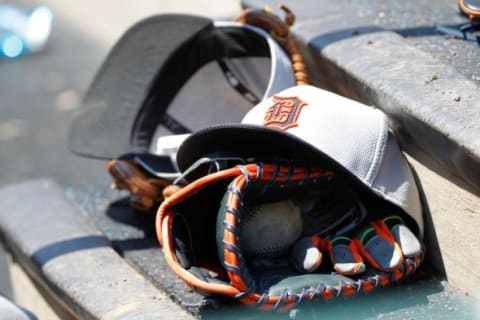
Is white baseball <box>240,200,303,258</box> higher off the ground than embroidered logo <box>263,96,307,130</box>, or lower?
lower

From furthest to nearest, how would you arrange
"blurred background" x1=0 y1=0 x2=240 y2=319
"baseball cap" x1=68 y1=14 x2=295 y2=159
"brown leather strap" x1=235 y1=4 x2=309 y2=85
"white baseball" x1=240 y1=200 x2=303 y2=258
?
"blurred background" x1=0 y1=0 x2=240 y2=319, "baseball cap" x1=68 y1=14 x2=295 y2=159, "brown leather strap" x1=235 y1=4 x2=309 y2=85, "white baseball" x1=240 y1=200 x2=303 y2=258

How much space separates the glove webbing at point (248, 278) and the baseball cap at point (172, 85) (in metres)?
0.44

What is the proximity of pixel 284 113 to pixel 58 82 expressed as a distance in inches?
93.5

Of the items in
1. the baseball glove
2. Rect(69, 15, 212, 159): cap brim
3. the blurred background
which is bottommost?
the blurred background

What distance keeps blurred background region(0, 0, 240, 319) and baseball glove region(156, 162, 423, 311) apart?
3.61ft

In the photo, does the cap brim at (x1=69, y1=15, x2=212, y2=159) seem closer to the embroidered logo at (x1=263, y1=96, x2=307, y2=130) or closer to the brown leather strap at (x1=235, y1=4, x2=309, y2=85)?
the brown leather strap at (x1=235, y1=4, x2=309, y2=85)

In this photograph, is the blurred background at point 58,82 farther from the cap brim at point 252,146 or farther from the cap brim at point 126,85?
the cap brim at point 252,146

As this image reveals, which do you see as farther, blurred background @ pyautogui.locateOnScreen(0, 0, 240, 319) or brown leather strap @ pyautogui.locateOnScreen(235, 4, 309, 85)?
blurred background @ pyautogui.locateOnScreen(0, 0, 240, 319)

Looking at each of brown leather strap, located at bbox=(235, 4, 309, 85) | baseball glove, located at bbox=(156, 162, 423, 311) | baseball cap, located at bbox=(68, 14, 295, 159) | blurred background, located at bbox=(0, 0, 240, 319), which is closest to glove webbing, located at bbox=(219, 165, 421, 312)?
baseball glove, located at bbox=(156, 162, 423, 311)

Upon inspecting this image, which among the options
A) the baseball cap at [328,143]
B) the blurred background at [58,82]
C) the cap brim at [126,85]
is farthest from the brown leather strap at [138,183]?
the blurred background at [58,82]

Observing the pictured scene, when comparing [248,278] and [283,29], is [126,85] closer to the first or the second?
[283,29]

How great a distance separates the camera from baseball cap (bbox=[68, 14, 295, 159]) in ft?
5.89

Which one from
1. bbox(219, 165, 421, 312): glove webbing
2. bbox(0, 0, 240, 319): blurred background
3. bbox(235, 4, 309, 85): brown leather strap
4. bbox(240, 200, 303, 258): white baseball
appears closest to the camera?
bbox(219, 165, 421, 312): glove webbing

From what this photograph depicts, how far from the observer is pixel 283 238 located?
140 centimetres
